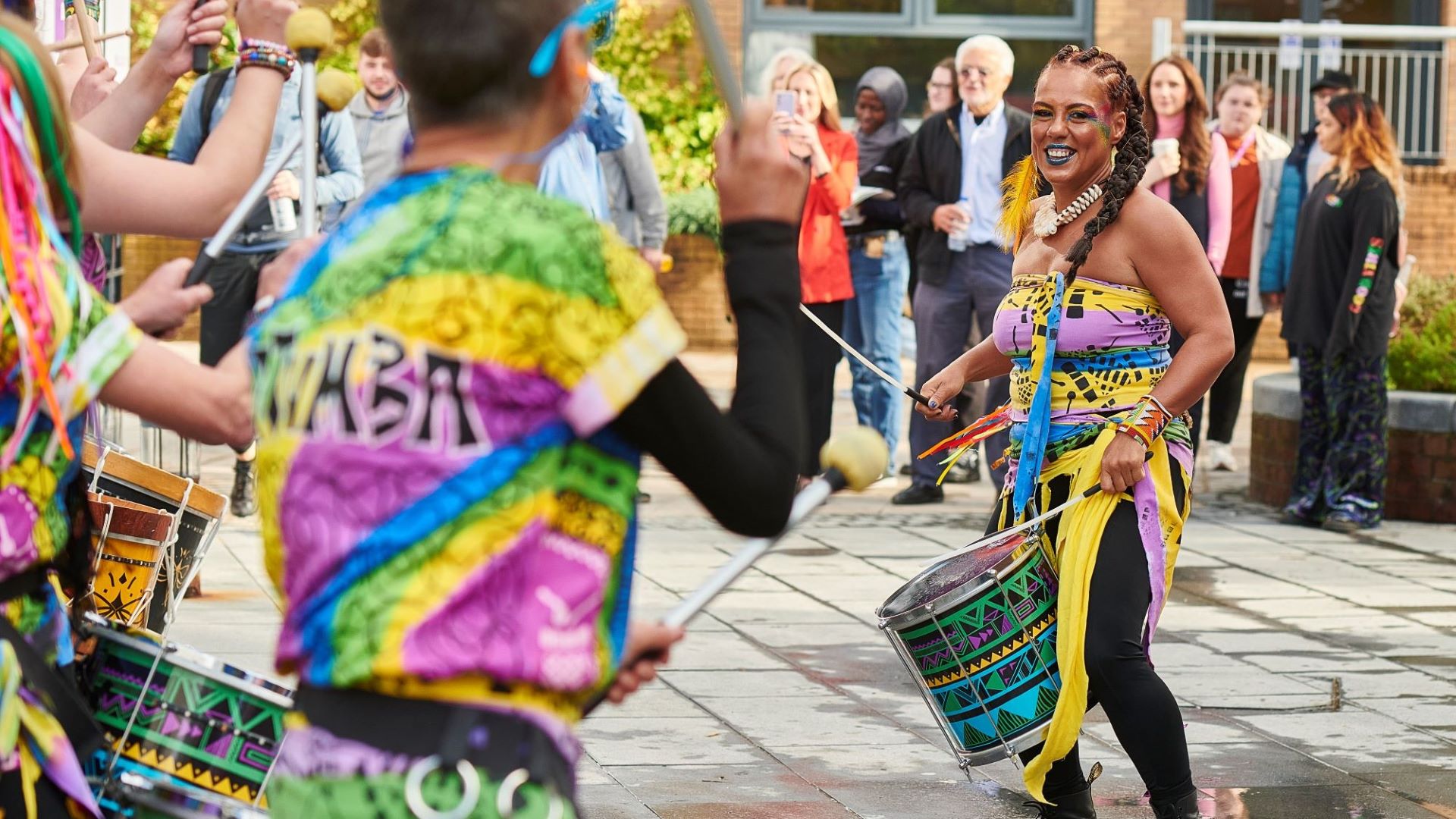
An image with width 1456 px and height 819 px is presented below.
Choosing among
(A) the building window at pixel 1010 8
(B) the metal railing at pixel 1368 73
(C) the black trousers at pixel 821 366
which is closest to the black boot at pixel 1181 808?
(C) the black trousers at pixel 821 366

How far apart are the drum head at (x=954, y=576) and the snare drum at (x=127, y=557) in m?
1.72

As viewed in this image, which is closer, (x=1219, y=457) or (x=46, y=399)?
(x=46, y=399)

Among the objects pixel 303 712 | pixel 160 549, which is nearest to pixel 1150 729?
pixel 160 549

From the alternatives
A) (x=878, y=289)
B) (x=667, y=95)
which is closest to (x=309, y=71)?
(x=878, y=289)

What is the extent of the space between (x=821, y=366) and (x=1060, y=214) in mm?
5387

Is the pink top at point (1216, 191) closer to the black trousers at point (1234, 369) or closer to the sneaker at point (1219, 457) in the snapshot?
→ the black trousers at point (1234, 369)

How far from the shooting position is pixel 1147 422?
457cm

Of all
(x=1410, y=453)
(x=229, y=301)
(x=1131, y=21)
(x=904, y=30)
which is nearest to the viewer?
(x=229, y=301)

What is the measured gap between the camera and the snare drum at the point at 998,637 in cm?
457

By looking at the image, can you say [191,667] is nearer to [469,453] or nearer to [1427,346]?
[469,453]

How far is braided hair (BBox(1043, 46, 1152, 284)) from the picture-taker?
4738 millimetres

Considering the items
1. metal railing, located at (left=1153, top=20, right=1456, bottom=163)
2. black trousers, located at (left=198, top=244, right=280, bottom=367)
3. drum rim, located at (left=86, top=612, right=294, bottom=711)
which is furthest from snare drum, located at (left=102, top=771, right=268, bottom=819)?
metal railing, located at (left=1153, top=20, right=1456, bottom=163)

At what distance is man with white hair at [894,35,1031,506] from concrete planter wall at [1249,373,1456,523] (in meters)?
1.51

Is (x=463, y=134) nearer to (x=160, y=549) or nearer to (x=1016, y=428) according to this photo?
(x=160, y=549)
